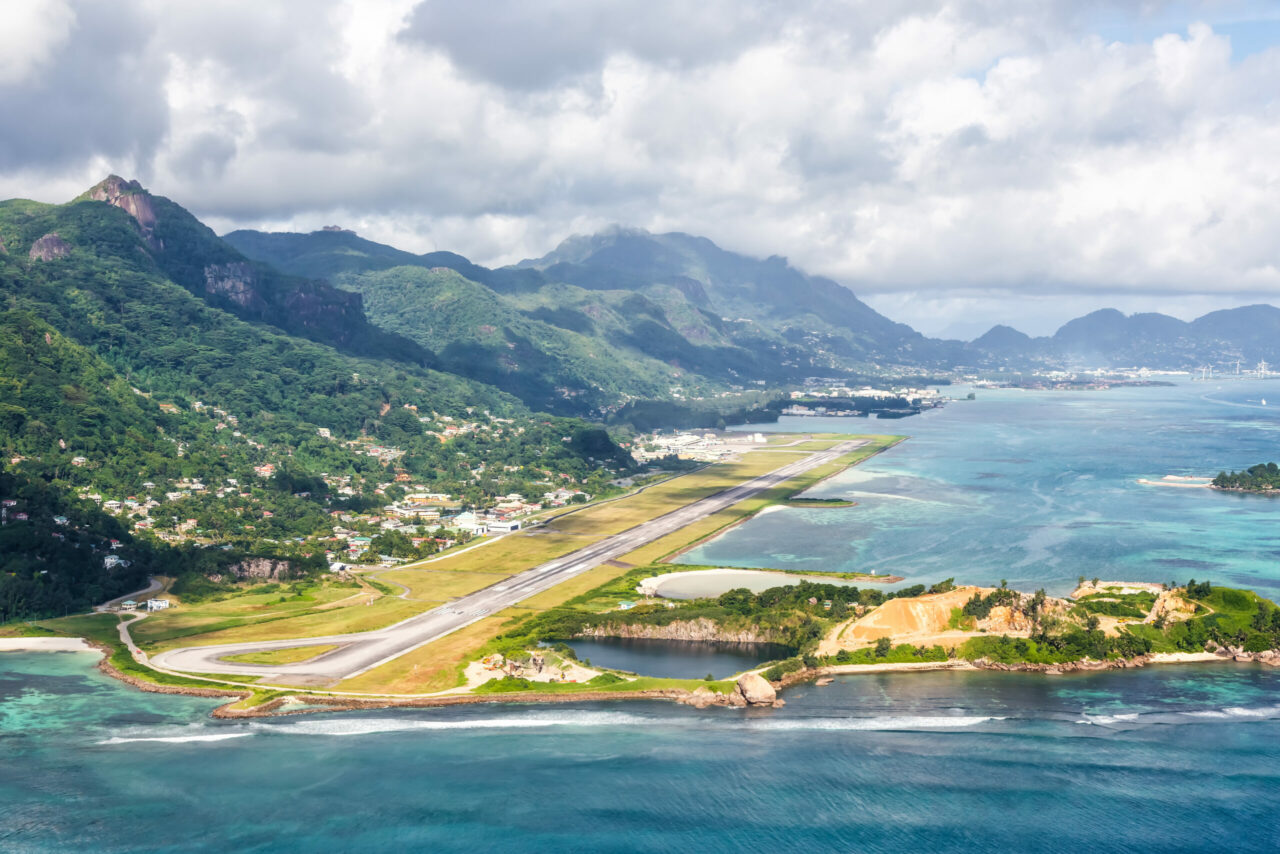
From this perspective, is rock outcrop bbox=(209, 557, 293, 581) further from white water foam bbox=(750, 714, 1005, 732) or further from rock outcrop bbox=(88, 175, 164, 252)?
rock outcrop bbox=(88, 175, 164, 252)

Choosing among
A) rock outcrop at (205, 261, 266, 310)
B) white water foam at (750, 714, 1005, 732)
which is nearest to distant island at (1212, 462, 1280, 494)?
white water foam at (750, 714, 1005, 732)

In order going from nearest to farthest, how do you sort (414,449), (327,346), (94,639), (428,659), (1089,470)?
(428,659) < (94,639) < (1089,470) < (414,449) < (327,346)

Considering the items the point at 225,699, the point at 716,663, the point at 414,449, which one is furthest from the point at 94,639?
the point at 414,449

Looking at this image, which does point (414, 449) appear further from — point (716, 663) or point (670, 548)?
point (716, 663)

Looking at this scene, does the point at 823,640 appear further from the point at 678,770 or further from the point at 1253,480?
the point at 1253,480

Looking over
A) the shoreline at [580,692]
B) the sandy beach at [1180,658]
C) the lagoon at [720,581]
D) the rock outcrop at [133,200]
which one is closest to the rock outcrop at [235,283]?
the rock outcrop at [133,200]

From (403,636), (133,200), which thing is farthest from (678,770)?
(133,200)
